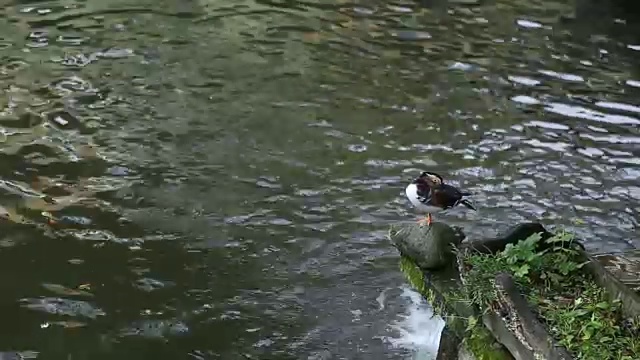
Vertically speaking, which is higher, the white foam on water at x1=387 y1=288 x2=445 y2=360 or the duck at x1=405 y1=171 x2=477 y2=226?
the duck at x1=405 y1=171 x2=477 y2=226

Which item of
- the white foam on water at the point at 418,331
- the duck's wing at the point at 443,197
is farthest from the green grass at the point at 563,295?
the white foam on water at the point at 418,331

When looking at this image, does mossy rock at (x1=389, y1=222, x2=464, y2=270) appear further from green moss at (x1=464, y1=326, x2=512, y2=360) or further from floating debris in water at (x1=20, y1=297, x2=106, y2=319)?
floating debris in water at (x1=20, y1=297, x2=106, y2=319)

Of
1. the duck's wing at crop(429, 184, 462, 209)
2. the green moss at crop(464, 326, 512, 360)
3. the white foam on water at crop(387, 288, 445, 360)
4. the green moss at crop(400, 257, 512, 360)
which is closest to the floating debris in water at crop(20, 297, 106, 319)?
the white foam on water at crop(387, 288, 445, 360)

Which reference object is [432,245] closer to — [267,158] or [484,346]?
[484,346]

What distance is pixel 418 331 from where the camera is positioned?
6.78 metres

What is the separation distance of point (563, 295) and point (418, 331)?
5.71 ft

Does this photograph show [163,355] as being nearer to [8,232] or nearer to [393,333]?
[393,333]

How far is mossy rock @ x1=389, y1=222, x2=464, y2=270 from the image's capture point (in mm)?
6156

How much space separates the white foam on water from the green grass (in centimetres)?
109

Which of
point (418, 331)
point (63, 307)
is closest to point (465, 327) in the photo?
point (418, 331)

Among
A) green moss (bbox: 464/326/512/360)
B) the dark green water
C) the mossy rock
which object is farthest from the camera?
the dark green water

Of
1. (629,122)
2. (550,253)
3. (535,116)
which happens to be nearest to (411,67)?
(535,116)

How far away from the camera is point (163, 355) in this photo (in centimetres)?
647

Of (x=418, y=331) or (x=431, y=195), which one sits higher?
(x=431, y=195)
